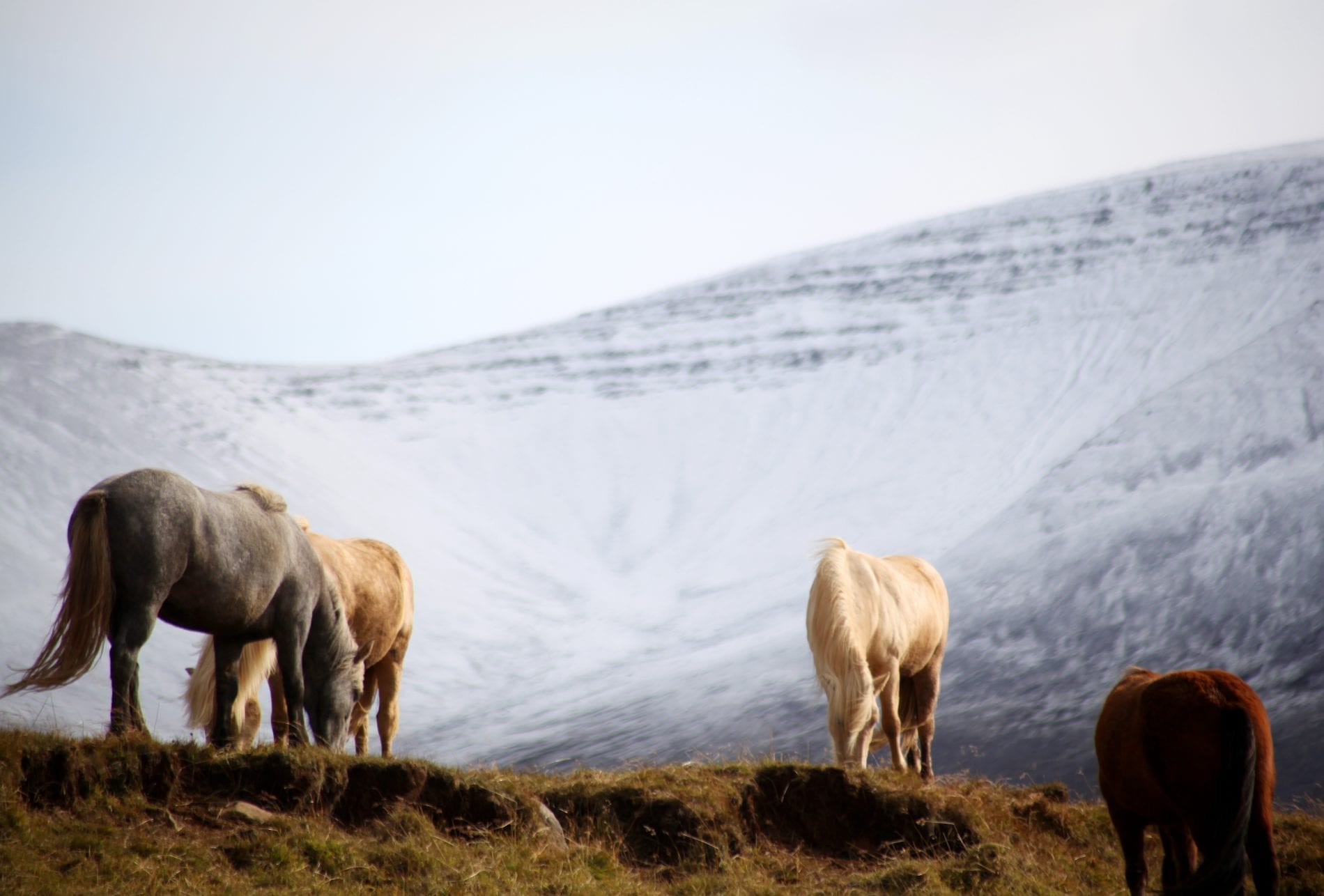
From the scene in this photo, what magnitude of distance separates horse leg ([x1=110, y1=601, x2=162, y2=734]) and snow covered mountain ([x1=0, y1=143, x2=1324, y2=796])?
17.6 meters

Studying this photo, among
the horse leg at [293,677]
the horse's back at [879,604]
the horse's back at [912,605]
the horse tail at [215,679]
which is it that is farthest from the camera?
the horse's back at [912,605]

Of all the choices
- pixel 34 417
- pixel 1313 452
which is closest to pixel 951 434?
pixel 1313 452

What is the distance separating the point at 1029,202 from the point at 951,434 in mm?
19162

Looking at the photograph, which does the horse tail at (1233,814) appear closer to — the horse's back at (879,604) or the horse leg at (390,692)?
the horse's back at (879,604)

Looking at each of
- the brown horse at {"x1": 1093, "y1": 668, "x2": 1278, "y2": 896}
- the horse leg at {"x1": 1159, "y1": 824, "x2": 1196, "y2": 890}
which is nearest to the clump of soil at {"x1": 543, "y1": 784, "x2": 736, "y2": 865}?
the brown horse at {"x1": 1093, "y1": 668, "x2": 1278, "y2": 896}

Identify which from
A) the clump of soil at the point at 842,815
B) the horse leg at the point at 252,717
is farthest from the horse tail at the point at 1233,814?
the horse leg at the point at 252,717

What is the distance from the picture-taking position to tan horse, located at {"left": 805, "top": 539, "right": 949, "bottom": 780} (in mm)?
10398

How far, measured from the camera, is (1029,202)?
2437 inches

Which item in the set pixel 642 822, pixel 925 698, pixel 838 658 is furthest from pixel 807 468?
pixel 642 822

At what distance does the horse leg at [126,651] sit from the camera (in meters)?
7.02

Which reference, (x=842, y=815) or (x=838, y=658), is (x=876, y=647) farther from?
(x=842, y=815)

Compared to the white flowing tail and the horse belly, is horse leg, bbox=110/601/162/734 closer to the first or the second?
the horse belly

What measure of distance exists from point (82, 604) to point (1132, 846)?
21.4 feet

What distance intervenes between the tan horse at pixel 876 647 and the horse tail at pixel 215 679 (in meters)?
4.71
